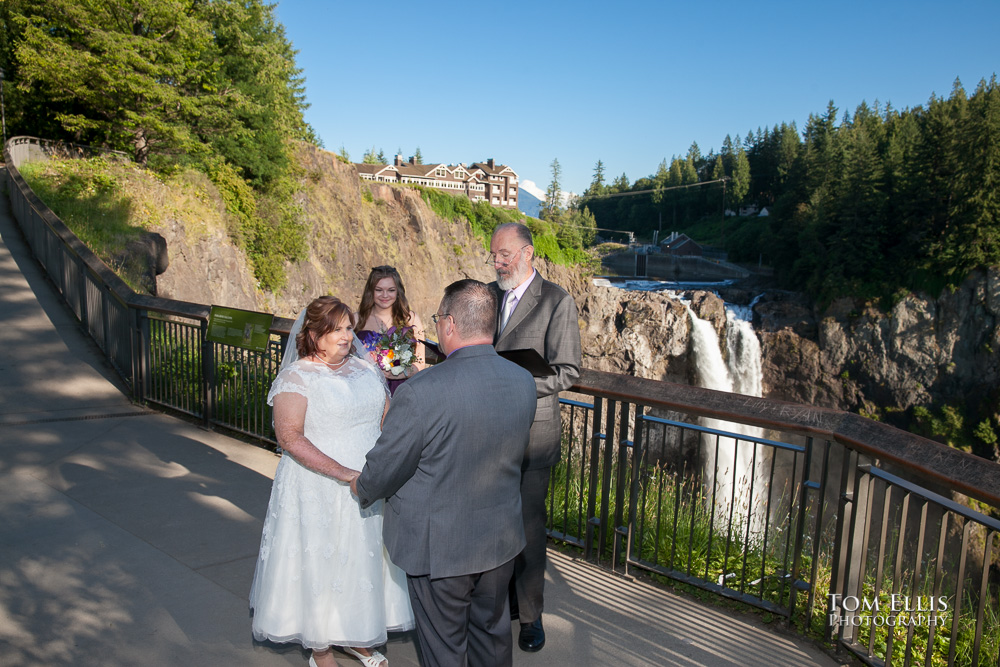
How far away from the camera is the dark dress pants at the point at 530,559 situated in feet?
10.1

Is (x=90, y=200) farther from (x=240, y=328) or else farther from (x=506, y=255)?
(x=506, y=255)

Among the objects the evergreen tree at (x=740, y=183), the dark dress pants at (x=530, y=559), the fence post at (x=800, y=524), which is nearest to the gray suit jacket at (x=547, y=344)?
the dark dress pants at (x=530, y=559)

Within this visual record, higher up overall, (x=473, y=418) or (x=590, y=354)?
(x=473, y=418)

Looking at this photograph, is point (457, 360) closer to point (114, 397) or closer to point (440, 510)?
point (440, 510)

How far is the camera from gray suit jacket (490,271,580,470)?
3.08 m

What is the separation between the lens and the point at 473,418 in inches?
83.7

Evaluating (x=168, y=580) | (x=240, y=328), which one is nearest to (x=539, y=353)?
(x=168, y=580)

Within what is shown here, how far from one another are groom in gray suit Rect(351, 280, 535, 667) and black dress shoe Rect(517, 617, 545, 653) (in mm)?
751

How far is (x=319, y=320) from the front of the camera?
2871 millimetres

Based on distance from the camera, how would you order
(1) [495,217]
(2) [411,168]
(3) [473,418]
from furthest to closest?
(2) [411,168], (1) [495,217], (3) [473,418]

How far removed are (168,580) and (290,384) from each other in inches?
64.1

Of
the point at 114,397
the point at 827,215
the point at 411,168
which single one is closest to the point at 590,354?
the point at 827,215

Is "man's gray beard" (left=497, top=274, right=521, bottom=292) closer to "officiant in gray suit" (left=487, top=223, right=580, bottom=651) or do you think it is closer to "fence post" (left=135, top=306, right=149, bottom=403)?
"officiant in gray suit" (left=487, top=223, right=580, bottom=651)

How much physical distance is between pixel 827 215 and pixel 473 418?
58.7 meters
